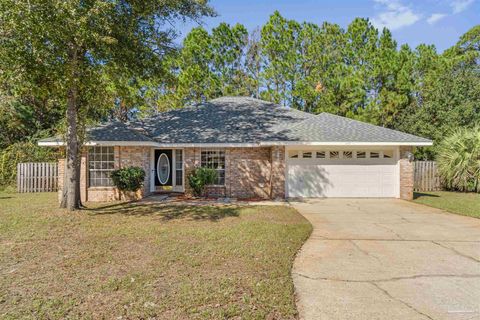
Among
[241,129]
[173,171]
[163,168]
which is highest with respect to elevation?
[241,129]

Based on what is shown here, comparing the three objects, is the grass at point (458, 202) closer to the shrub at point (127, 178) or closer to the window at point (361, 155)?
the window at point (361, 155)

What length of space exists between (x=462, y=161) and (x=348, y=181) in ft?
20.8

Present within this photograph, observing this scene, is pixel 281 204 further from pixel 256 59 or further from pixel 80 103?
pixel 256 59

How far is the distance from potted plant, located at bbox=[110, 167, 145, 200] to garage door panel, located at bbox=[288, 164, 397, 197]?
6.87m

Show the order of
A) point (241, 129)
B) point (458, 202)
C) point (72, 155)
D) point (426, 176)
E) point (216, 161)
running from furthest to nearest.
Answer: point (426, 176) → point (241, 129) → point (216, 161) → point (458, 202) → point (72, 155)

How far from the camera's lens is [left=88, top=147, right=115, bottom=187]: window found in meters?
13.6

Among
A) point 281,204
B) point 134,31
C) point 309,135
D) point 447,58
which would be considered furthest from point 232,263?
point 447,58

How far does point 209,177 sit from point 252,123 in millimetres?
4202

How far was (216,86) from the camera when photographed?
2652 cm

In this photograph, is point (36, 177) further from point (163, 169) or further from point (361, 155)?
point (361, 155)

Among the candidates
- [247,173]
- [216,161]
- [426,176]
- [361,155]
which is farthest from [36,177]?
[426,176]

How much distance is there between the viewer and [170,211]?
34.4ft

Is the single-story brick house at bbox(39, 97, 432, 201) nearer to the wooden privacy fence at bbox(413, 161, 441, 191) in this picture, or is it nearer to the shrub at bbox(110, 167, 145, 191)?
the shrub at bbox(110, 167, 145, 191)

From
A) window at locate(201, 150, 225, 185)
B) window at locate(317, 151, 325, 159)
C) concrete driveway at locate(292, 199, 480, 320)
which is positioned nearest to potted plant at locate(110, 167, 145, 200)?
window at locate(201, 150, 225, 185)
